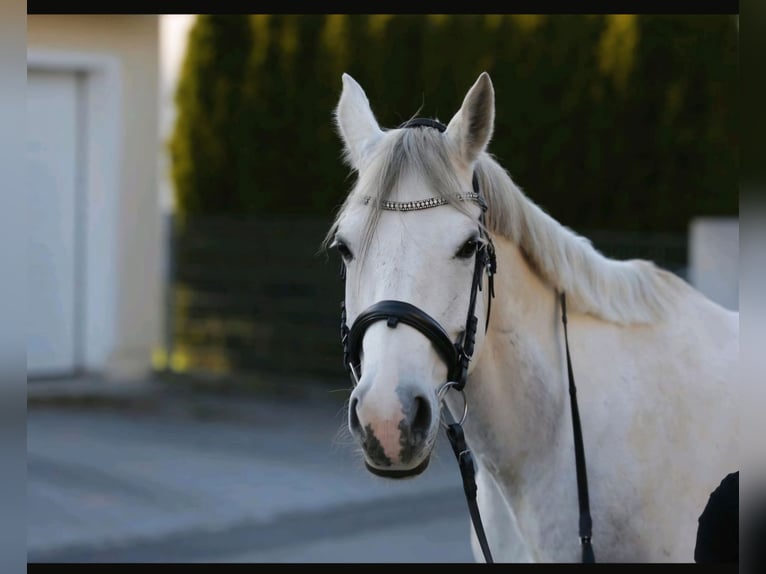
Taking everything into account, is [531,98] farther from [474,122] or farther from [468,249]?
[468,249]

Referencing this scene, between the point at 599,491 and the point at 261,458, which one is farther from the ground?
the point at 599,491

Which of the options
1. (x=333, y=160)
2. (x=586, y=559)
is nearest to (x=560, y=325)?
(x=586, y=559)

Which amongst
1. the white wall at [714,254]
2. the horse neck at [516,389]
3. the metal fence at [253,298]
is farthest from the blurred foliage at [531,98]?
the horse neck at [516,389]

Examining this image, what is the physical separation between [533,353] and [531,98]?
752cm

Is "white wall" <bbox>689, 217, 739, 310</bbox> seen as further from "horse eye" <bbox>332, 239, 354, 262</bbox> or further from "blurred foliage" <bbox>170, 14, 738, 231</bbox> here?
"horse eye" <bbox>332, 239, 354, 262</bbox>

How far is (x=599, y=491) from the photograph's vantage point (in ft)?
8.80

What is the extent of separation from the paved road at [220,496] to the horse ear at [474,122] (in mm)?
2731

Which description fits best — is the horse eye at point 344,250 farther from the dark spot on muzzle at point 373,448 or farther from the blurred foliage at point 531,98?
the blurred foliage at point 531,98

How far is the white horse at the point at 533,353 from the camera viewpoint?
7.70 ft

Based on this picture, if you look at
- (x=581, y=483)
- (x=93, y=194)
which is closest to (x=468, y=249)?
(x=581, y=483)

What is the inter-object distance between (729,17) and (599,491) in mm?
7366

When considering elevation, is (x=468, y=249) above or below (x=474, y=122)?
below

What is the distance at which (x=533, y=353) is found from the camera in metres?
2.74

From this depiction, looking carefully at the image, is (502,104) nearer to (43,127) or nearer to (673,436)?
(43,127)
